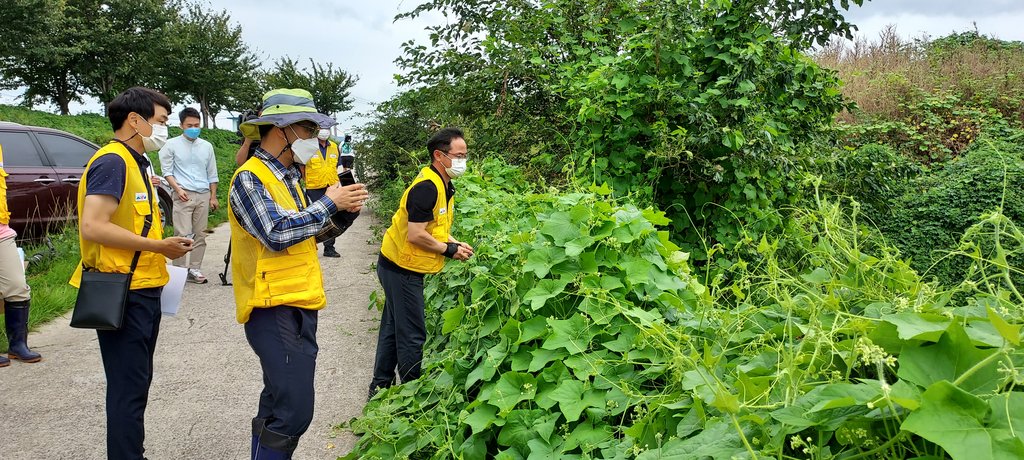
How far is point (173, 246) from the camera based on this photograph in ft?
10.6

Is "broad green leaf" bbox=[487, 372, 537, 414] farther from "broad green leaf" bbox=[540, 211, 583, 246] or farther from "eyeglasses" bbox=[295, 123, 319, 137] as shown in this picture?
"eyeglasses" bbox=[295, 123, 319, 137]

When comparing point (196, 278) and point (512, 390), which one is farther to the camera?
point (196, 278)

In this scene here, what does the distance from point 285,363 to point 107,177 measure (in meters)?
1.24

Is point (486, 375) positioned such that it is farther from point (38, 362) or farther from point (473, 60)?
point (473, 60)

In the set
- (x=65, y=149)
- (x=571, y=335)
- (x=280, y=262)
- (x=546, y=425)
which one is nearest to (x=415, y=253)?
(x=280, y=262)

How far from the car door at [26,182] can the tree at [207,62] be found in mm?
24402

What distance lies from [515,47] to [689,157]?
2700 mm

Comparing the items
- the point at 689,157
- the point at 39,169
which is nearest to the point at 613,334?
the point at 689,157

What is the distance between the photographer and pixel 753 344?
205 centimetres

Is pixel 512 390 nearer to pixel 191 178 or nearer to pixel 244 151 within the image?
pixel 244 151

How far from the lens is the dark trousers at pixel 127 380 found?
3107 millimetres

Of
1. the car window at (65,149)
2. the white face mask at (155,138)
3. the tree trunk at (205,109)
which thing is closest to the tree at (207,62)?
the tree trunk at (205,109)

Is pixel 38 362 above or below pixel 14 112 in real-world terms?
below

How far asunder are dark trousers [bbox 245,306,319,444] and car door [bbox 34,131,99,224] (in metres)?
7.27
